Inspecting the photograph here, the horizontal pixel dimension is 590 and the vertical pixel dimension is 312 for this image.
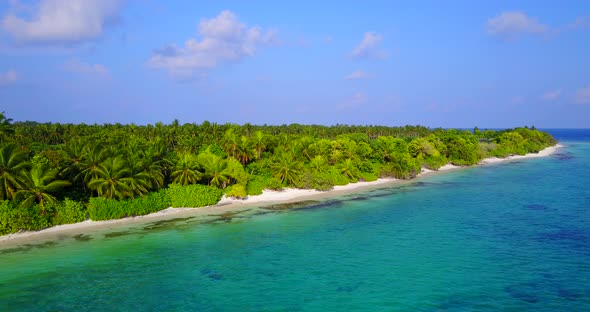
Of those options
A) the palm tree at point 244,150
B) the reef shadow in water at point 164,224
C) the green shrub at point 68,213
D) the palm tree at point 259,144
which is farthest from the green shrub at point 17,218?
the palm tree at point 259,144

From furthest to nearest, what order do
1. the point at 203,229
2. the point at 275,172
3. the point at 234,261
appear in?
1. the point at 275,172
2. the point at 203,229
3. the point at 234,261

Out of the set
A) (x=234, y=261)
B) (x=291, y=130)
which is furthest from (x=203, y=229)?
(x=291, y=130)

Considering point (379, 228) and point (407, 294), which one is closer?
point (407, 294)

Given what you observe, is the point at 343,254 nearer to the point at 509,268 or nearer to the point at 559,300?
the point at 509,268

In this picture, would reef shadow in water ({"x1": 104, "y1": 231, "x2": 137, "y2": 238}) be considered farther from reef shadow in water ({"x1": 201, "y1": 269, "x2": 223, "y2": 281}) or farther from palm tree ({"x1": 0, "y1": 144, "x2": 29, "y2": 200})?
reef shadow in water ({"x1": 201, "y1": 269, "x2": 223, "y2": 281})

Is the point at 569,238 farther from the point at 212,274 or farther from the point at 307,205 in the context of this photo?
the point at 212,274

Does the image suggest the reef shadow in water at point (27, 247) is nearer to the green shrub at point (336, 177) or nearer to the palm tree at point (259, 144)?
the palm tree at point (259, 144)

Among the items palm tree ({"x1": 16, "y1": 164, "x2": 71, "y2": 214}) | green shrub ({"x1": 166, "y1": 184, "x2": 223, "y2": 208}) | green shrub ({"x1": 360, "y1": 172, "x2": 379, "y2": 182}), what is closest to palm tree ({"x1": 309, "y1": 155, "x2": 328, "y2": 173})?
green shrub ({"x1": 360, "y1": 172, "x2": 379, "y2": 182})
